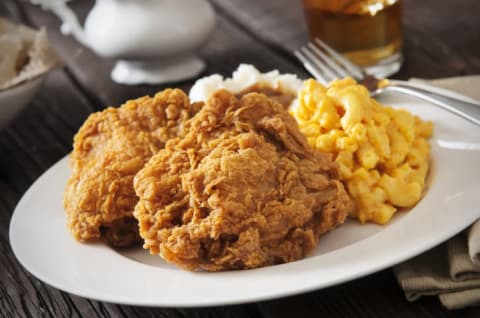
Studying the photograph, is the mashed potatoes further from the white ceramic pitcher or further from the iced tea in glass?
the white ceramic pitcher

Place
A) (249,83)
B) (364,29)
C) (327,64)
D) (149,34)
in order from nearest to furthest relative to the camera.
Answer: (249,83), (327,64), (364,29), (149,34)

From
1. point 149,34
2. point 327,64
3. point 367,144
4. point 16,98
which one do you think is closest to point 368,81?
point 327,64

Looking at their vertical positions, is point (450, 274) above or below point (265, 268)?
below

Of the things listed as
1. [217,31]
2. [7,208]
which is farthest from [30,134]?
[217,31]

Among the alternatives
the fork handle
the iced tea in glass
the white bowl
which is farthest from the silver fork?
the white bowl

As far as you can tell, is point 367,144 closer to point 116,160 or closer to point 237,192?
point 237,192

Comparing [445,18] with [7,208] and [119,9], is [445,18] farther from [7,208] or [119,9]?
[7,208]
